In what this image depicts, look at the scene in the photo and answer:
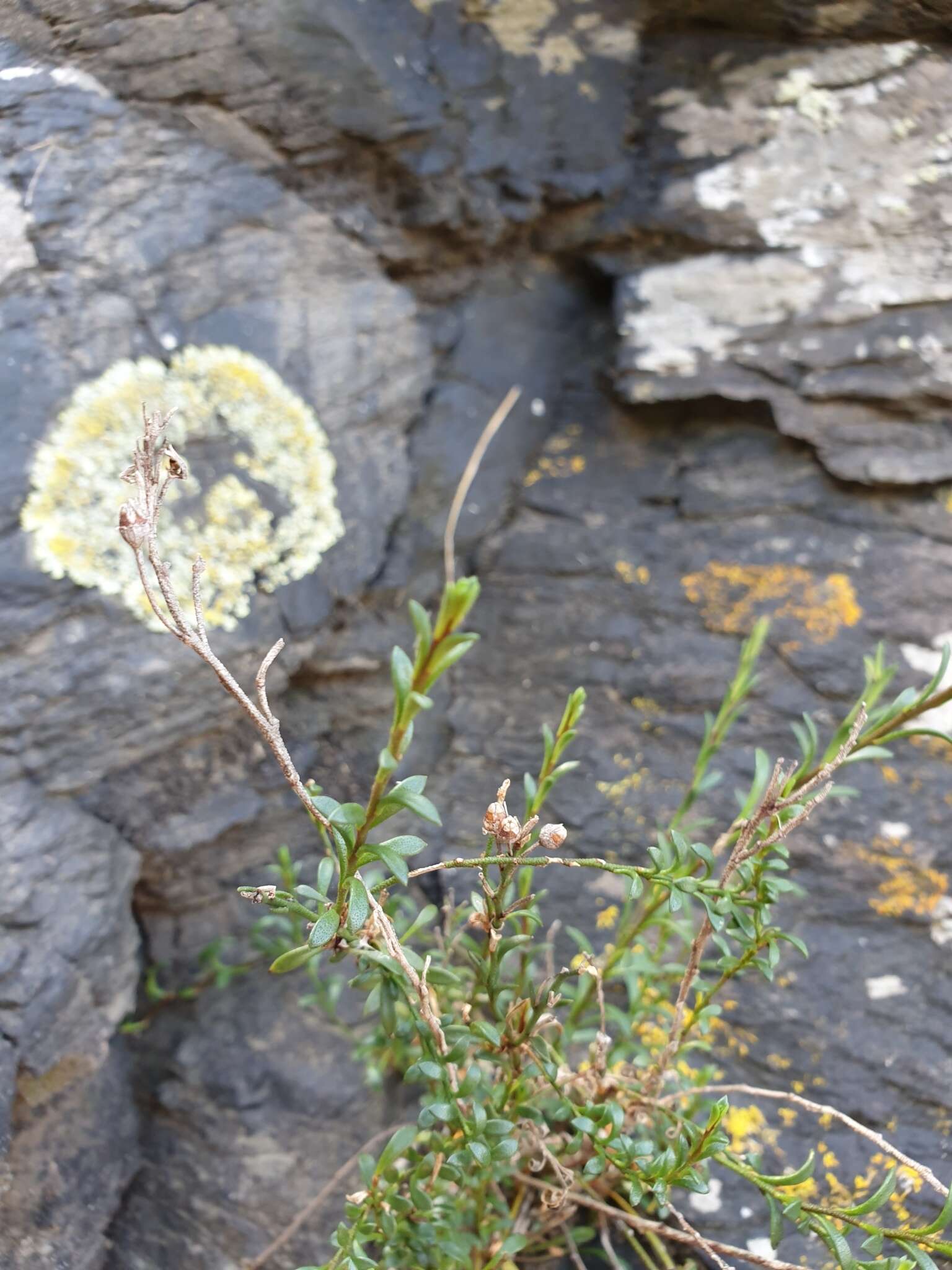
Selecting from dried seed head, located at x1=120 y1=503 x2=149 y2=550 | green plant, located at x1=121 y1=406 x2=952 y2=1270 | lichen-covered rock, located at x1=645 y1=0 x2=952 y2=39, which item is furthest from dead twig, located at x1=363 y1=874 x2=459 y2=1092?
lichen-covered rock, located at x1=645 y1=0 x2=952 y2=39

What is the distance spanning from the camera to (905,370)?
4.61 ft

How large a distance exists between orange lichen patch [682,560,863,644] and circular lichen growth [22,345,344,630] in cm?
59

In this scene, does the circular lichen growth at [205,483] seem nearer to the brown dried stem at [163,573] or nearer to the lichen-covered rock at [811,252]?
the brown dried stem at [163,573]

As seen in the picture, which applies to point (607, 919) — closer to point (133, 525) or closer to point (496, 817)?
point (496, 817)

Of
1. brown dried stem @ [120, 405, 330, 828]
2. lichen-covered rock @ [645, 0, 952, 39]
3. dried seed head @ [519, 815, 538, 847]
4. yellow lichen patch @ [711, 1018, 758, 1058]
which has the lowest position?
yellow lichen patch @ [711, 1018, 758, 1058]

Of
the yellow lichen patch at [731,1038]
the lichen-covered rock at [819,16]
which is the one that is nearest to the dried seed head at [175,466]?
the yellow lichen patch at [731,1038]

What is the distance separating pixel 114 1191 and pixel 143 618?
2.48 feet

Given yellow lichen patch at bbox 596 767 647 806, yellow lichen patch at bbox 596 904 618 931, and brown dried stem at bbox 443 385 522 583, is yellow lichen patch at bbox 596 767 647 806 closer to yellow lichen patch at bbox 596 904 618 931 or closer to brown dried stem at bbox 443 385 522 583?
yellow lichen patch at bbox 596 904 618 931

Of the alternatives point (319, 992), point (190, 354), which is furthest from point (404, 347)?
point (319, 992)

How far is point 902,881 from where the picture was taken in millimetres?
1288

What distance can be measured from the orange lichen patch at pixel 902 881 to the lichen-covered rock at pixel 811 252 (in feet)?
1.80

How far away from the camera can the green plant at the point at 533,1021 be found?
0.73 metres

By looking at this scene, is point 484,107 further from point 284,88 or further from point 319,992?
point 319,992

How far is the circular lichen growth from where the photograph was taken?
1.16 meters
